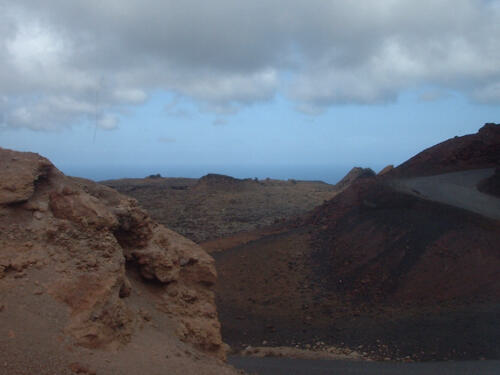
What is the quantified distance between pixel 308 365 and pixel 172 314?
3895mm

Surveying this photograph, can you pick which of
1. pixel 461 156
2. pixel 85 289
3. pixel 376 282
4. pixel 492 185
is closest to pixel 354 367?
pixel 376 282

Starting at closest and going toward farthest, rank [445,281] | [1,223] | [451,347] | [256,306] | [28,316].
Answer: [28,316]
[1,223]
[451,347]
[445,281]
[256,306]

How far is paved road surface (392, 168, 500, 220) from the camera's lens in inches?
581

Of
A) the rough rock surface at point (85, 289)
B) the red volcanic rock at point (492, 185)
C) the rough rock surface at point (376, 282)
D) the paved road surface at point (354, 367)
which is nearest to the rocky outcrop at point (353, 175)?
the rough rock surface at point (376, 282)

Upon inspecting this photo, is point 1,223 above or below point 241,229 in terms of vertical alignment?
above

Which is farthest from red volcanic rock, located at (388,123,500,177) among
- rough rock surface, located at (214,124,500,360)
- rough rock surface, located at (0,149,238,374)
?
rough rock surface, located at (0,149,238,374)

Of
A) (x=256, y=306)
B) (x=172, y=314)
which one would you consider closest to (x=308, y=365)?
(x=172, y=314)

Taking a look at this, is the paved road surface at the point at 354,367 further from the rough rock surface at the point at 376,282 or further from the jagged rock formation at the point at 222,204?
the jagged rock formation at the point at 222,204

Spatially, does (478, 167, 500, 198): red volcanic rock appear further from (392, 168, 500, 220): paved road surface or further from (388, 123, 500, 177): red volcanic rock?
(388, 123, 500, 177): red volcanic rock

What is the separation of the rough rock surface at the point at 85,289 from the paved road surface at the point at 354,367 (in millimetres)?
2459

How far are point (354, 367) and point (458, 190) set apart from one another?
1054cm

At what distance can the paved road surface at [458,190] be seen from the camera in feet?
48.4

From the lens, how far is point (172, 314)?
5312mm

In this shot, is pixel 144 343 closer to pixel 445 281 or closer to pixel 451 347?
Answer: pixel 451 347
